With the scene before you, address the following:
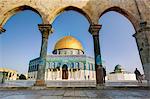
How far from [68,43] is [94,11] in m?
29.7

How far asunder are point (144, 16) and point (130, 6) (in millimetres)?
1071

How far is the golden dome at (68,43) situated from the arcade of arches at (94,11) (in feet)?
95.2

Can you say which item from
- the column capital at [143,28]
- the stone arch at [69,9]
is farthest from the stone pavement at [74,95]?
the stone arch at [69,9]

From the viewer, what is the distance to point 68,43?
127ft

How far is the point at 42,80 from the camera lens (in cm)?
762

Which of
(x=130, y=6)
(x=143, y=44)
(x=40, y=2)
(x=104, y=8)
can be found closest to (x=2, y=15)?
(x=40, y=2)

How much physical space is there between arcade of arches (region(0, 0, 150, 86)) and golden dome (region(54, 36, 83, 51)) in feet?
95.2

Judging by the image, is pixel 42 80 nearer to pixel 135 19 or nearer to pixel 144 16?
pixel 135 19

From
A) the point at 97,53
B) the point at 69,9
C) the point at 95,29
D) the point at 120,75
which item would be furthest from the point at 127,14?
Answer: the point at 120,75

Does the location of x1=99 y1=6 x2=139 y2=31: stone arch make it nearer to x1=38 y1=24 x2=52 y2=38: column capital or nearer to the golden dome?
x1=38 y1=24 x2=52 y2=38: column capital

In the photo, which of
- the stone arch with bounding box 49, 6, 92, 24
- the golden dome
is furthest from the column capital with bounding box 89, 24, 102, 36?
the golden dome

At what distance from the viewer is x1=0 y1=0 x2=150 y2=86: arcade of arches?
8555 millimetres

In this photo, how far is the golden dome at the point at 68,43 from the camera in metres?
38.5

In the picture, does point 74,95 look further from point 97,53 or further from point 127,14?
point 127,14
